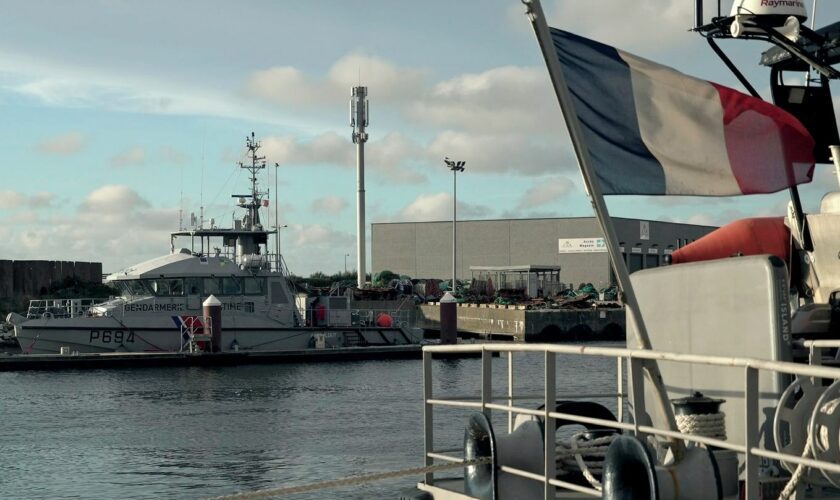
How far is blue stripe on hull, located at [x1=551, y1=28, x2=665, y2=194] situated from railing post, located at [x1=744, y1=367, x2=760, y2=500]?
2.13 meters

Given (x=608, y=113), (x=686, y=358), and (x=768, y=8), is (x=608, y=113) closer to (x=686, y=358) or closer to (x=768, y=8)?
(x=686, y=358)

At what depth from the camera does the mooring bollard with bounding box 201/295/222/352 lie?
137 feet

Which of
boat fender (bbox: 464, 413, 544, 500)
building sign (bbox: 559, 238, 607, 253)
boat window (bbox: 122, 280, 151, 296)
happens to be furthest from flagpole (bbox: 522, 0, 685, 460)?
building sign (bbox: 559, 238, 607, 253)

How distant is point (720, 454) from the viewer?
21.9ft

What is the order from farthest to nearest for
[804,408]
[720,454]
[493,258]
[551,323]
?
1. [493,258]
2. [551,323]
3. [720,454]
4. [804,408]

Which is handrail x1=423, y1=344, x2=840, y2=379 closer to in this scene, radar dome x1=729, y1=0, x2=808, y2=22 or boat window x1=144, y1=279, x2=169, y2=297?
radar dome x1=729, y1=0, x2=808, y2=22

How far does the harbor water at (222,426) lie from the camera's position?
786 inches

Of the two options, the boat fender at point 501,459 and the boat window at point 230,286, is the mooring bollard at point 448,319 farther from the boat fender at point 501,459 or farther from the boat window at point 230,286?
the boat fender at point 501,459

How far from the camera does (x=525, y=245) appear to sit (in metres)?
100

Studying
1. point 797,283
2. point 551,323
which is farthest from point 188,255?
point 797,283

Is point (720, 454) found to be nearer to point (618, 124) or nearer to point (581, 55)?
point (618, 124)

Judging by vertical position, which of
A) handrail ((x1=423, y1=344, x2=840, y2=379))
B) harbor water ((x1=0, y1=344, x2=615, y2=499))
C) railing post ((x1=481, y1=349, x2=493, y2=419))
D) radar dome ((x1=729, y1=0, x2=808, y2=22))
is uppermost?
radar dome ((x1=729, y1=0, x2=808, y2=22))

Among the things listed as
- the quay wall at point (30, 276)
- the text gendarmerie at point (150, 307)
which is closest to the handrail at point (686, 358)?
the text gendarmerie at point (150, 307)

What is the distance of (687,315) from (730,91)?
163 cm
